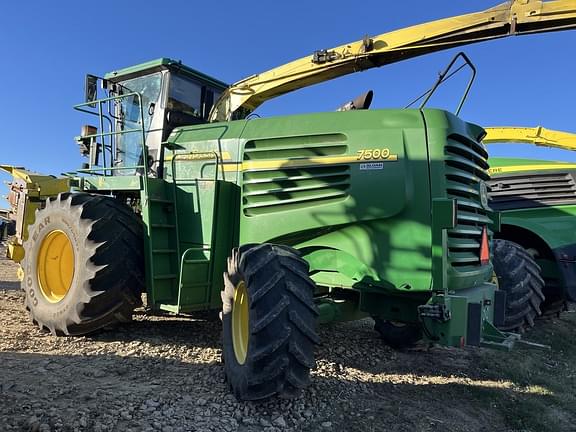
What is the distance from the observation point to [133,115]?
6.38 meters

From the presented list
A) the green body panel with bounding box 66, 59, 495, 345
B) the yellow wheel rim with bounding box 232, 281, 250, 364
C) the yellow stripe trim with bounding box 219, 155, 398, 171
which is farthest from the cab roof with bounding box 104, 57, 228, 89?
the yellow wheel rim with bounding box 232, 281, 250, 364

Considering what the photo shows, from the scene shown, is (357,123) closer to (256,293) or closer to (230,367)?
(256,293)

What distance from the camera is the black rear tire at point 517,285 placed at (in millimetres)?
6281

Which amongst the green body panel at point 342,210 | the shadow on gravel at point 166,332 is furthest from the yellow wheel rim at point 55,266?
the green body panel at point 342,210

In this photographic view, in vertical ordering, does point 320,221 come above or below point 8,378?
above

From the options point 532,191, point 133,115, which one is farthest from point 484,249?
point 133,115

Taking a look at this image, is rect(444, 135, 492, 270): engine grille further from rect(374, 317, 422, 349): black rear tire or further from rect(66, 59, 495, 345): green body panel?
rect(374, 317, 422, 349): black rear tire

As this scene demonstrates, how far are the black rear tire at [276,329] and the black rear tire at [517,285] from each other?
3533 millimetres

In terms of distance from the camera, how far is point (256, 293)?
359cm

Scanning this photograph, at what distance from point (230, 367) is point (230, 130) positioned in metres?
2.35

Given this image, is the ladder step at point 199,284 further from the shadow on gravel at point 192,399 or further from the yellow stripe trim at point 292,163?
the yellow stripe trim at point 292,163

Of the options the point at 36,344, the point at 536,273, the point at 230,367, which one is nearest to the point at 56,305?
the point at 36,344

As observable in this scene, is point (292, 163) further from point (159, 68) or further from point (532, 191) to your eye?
point (532, 191)

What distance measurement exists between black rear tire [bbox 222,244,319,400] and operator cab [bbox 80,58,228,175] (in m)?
2.71
